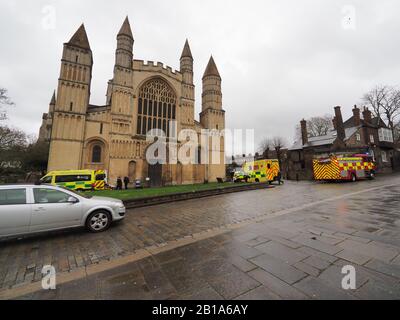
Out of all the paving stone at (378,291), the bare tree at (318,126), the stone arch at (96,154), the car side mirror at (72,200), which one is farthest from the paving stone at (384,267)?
the bare tree at (318,126)

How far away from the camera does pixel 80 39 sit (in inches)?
853

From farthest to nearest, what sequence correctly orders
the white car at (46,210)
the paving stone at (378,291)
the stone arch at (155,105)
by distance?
the stone arch at (155,105) < the white car at (46,210) < the paving stone at (378,291)

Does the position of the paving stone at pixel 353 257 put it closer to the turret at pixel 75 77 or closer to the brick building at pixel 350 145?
the brick building at pixel 350 145

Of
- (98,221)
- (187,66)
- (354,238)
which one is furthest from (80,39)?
(354,238)

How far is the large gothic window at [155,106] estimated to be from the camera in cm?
2391

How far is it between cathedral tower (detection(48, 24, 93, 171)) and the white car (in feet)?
58.9

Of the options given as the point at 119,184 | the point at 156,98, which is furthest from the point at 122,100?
the point at 119,184

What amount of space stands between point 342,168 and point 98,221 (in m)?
20.0

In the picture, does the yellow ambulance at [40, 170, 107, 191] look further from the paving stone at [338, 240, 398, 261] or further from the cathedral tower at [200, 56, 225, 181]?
the paving stone at [338, 240, 398, 261]

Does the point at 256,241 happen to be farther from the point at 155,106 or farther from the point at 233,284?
the point at 155,106

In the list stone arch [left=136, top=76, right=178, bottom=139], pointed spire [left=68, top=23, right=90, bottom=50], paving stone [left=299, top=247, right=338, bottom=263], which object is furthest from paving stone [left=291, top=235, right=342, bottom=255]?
pointed spire [left=68, top=23, right=90, bottom=50]

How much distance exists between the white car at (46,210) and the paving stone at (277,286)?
4321mm

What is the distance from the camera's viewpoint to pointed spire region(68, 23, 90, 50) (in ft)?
69.5
